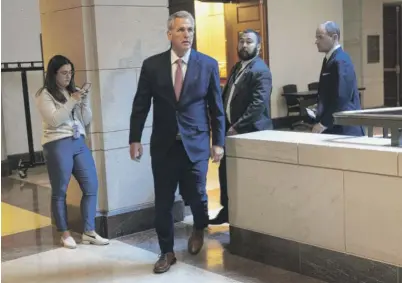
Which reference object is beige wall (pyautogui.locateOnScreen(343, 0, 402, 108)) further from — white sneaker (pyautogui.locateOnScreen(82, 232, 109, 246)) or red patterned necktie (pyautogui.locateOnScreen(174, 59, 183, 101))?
red patterned necktie (pyautogui.locateOnScreen(174, 59, 183, 101))

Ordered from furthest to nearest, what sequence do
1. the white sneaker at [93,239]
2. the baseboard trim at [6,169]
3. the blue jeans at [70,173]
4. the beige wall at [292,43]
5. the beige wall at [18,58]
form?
the beige wall at [292,43] → the beige wall at [18,58] → the baseboard trim at [6,169] → the white sneaker at [93,239] → the blue jeans at [70,173]

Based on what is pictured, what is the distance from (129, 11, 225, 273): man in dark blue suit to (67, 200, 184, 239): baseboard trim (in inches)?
37.6

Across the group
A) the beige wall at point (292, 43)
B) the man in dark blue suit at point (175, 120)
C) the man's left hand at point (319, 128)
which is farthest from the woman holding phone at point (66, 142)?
the beige wall at point (292, 43)

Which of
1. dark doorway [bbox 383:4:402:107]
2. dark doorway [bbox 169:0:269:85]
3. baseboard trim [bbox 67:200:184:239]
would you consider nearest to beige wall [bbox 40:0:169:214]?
baseboard trim [bbox 67:200:184:239]

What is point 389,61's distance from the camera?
15336 millimetres

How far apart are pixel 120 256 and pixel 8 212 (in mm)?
2272

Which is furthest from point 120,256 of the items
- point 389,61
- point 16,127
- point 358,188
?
point 389,61

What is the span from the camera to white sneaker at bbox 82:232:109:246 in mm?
4551

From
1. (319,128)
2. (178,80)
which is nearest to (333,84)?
(319,128)

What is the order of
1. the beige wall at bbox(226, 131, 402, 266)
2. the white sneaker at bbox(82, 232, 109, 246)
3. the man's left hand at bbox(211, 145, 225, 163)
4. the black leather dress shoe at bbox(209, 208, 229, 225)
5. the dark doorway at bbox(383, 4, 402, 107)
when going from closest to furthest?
the beige wall at bbox(226, 131, 402, 266) < the man's left hand at bbox(211, 145, 225, 163) < the white sneaker at bbox(82, 232, 109, 246) < the black leather dress shoe at bbox(209, 208, 229, 225) < the dark doorway at bbox(383, 4, 402, 107)

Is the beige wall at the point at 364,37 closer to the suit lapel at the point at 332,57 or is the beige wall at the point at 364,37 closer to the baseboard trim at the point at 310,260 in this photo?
the suit lapel at the point at 332,57

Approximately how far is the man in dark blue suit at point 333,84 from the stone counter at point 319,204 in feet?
1.74

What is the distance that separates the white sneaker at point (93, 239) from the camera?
4.55 m

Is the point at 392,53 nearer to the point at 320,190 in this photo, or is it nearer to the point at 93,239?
Result: the point at 93,239
